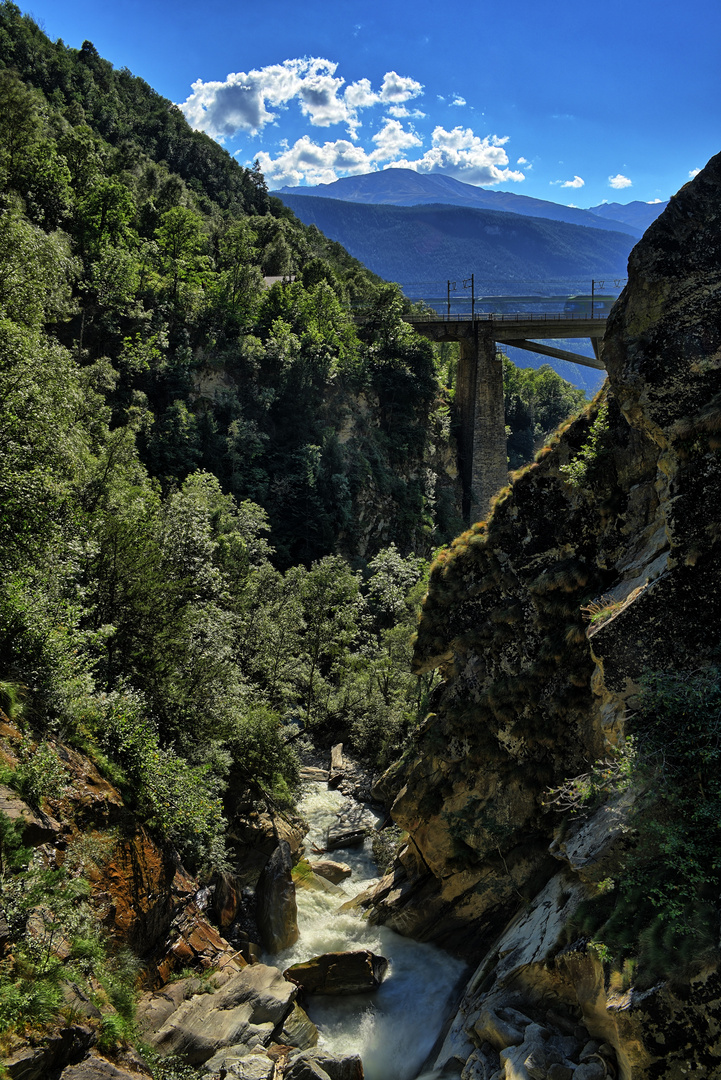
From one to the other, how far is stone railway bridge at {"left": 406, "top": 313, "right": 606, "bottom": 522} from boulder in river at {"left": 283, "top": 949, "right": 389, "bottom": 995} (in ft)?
126

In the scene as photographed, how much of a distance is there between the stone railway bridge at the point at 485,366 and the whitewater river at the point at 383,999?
120 ft

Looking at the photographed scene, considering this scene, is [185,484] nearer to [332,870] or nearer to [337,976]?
[332,870]

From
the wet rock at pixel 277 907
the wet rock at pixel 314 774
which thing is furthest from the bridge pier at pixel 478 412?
the wet rock at pixel 277 907

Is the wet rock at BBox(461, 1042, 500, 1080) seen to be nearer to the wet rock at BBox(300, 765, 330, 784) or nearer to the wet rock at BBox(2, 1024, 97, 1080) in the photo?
the wet rock at BBox(2, 1024, 97, 1080)

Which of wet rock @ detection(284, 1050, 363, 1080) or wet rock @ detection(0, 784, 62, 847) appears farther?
wet rock @ detection(284, 1050, 363, 1080)

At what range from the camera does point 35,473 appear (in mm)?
12219

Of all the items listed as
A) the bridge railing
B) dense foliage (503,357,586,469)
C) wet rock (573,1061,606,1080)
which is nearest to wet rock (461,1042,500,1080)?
wet rock (573,1061,606,1080)

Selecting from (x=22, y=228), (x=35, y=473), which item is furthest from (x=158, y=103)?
(x=35, y=473)

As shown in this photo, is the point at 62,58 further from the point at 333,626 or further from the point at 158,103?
the point at 333,626

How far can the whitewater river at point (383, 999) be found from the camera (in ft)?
42.6

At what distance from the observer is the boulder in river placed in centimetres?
1446

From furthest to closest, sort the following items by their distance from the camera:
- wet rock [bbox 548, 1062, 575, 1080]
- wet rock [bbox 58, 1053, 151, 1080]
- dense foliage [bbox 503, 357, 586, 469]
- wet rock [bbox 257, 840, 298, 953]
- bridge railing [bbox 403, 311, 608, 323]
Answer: dense foliage [bbox 503, 357, 586, 469]
bridge railing [bbox 403, 311, 608, 323]
wet rock [bbox 257, 840, 298, 953]
wet rock [bbox 58, 1053, 151, 1080]
wet rock [bbox 548, 1062, 575, 1080]

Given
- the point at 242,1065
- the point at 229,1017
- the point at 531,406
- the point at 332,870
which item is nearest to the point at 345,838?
→ the point at 332,870

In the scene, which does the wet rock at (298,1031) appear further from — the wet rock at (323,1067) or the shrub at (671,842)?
the shrub at (671,842)
